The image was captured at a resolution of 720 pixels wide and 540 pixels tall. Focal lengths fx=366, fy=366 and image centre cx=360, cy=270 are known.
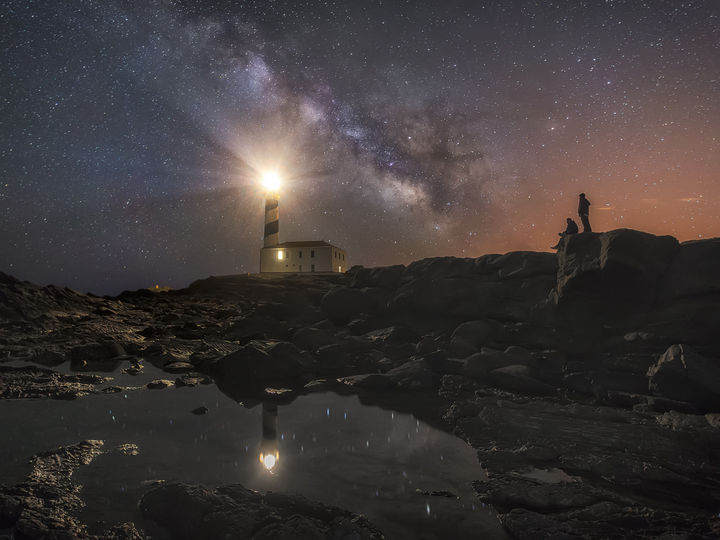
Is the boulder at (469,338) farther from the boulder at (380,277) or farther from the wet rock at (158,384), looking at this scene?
the wet rock at (158,384)

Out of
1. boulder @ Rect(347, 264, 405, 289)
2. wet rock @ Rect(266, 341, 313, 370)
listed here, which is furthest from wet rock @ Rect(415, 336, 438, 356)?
boulder @ Rect(347, 264, 405, 289)

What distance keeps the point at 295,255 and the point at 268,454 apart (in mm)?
51347

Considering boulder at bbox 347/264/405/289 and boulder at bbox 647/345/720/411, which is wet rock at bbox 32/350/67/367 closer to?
boulder at bbox 347/264/405/289

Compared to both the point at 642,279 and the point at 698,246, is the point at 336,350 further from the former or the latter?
the point at 698,246

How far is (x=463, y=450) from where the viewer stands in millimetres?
6742

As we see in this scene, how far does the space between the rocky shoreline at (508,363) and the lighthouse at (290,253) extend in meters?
30.7

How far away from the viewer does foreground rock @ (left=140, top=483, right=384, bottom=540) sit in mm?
4074

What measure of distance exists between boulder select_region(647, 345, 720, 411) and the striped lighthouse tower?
56.3m

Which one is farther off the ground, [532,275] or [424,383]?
[532,275]

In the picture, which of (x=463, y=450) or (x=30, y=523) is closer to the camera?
(x=30, y=523)

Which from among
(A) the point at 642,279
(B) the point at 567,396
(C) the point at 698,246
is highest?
(C) the point at 698,246

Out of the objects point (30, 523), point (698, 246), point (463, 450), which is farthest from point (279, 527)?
point (698, 246)

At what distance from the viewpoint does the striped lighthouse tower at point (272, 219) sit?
61688 mm

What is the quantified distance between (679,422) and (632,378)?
3.26m
